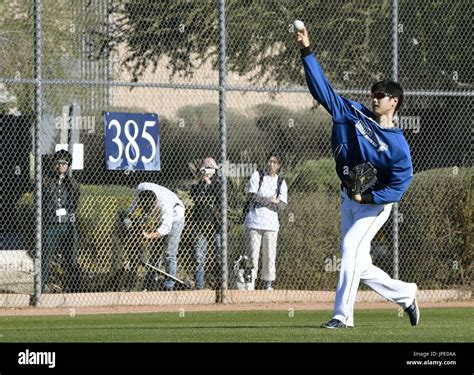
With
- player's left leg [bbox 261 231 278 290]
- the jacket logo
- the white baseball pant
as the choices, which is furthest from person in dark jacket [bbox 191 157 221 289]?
the jacket logo

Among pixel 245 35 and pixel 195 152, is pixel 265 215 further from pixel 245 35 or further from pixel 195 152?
pixel 195 152

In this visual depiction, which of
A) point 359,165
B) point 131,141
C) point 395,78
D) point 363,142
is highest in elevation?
point 395,78

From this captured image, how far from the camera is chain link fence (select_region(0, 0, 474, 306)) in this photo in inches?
669

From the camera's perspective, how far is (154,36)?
1934 centimetres

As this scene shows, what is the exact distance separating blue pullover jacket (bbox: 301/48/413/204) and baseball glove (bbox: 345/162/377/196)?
7 centimetres

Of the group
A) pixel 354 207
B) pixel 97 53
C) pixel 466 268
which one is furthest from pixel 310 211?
pixel 354 207

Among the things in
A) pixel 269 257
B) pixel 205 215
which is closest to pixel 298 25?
pixel 205 215

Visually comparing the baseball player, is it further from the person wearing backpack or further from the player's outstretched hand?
the person wearing backpack

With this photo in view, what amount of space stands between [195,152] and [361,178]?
9.47 m

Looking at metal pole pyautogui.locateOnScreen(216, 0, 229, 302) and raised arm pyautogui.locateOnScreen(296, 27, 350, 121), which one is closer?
raised arm pyautogui.locateOnScreen(296, 27, 350, 121)

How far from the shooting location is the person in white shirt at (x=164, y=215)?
17562 mm

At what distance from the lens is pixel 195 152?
68.6 ft
